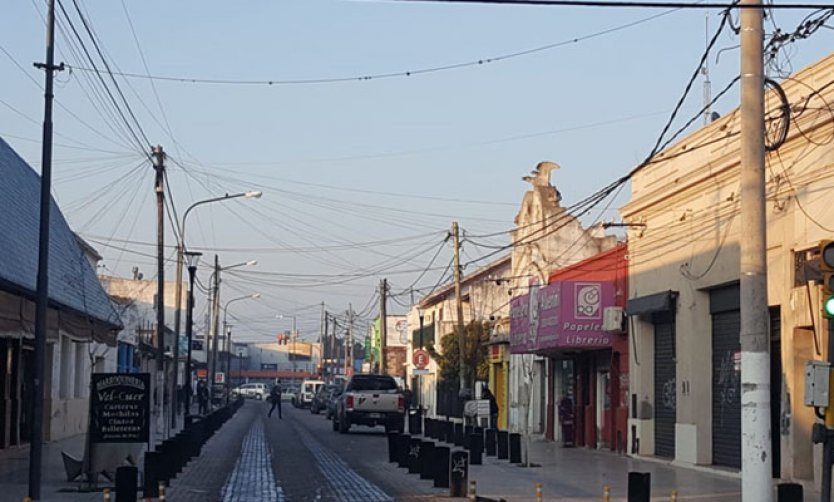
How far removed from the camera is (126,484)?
16.5 metres

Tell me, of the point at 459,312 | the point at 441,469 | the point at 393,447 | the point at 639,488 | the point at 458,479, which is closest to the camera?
the point at 639,488

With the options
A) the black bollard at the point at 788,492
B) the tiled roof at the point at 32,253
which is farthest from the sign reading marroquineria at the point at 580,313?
the black bollard at the point at 788,492

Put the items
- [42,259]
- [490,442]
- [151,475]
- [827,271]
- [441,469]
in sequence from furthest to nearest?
[490,442] → [441,469] → [151,475] → [42,259] → [827,271]

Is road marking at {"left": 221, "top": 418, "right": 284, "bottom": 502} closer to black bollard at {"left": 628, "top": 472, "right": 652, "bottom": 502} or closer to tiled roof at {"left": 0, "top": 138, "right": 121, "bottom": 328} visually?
tiled roof at {"left": 0, "top": 138, "right": 121, "bottom": 328}

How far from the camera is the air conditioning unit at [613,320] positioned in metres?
33.2

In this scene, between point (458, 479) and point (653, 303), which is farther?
point (653, 303)

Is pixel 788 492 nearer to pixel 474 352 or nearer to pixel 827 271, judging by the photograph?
pixel 827 271

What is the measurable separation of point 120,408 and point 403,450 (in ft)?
24.4

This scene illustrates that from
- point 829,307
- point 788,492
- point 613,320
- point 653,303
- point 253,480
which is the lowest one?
point 253,480

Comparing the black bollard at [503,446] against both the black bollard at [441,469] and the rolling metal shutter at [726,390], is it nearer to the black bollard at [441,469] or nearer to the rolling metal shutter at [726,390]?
the rolling metal shutter at [726,390]

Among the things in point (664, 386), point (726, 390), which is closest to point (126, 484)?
point (726, 390)

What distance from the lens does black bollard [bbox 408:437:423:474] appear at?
24502mm

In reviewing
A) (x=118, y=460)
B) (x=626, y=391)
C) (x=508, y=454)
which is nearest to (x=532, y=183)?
(x=626, y=391)

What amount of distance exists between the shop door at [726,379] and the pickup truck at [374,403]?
1631cm
